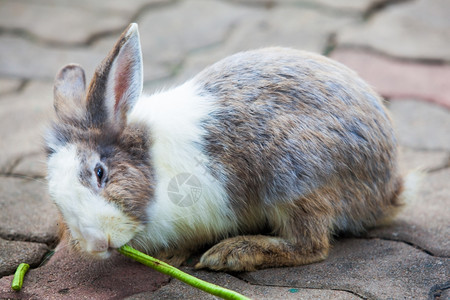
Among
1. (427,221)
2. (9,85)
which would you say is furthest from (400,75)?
(9,85)

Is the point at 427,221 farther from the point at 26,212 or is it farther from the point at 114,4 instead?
the point at 114,4

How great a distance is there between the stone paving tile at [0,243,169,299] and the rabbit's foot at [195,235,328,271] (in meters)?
0.24

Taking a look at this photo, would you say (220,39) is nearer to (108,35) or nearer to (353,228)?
(108,35)

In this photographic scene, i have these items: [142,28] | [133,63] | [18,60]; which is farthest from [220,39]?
[133,63]

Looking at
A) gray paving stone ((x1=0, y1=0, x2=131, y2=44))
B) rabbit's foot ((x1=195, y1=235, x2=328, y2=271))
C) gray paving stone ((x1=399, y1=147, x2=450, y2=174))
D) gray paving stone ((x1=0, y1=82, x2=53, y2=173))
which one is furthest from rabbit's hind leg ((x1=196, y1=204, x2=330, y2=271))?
gray paving stone ((x1=0, y1=0, x2=131, y2=44))

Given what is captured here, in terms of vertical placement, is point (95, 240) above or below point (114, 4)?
below

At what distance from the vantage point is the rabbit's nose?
2.49 metres

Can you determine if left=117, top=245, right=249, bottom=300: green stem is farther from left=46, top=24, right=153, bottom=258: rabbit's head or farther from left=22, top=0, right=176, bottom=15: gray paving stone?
left=22, top=0, right=176, bottom=15: gray paving stone

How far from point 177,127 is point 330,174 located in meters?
0.73

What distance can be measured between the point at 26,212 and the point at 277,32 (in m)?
2.93

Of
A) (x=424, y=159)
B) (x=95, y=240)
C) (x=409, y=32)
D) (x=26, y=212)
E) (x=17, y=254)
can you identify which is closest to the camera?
(x=95, y=240)

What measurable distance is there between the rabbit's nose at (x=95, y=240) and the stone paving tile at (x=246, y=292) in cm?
26

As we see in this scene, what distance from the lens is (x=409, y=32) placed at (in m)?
5.30

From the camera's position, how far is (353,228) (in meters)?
3.04
